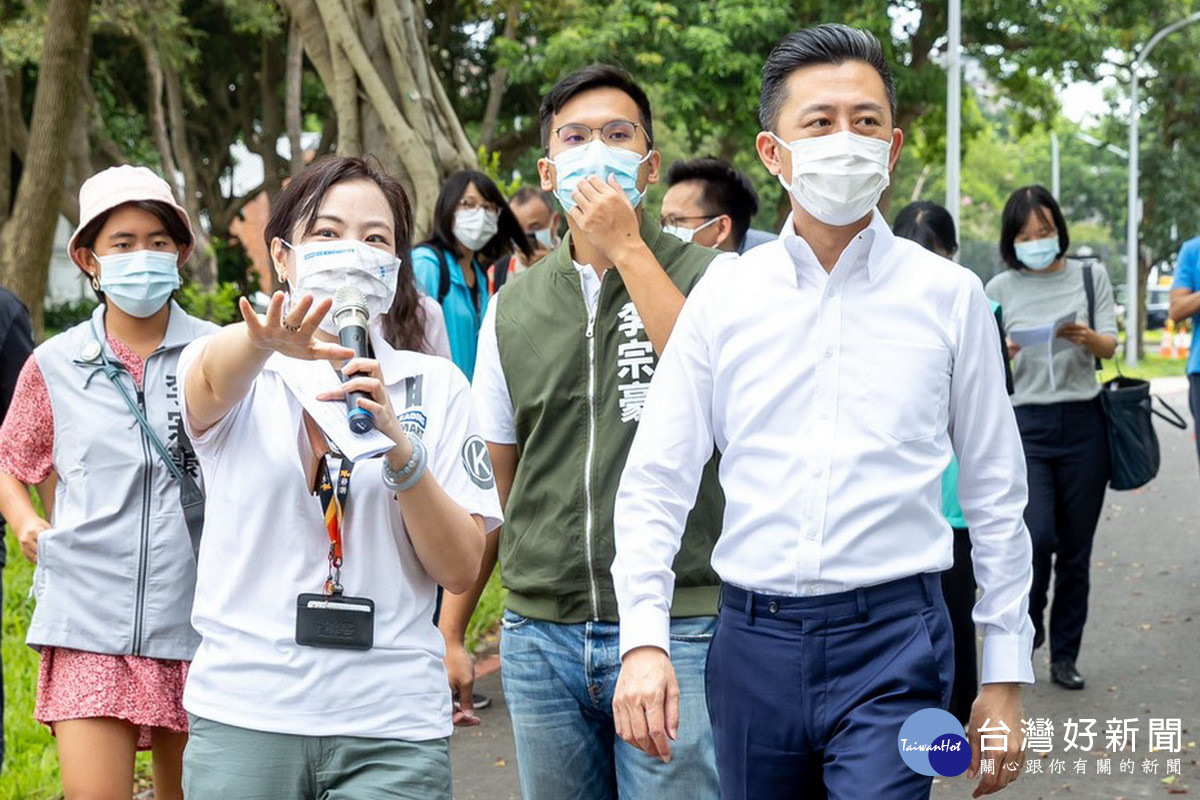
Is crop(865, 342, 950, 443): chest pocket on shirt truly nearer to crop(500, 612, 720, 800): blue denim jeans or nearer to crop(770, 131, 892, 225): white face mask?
crop(770, 131, 892, 225): white face mask

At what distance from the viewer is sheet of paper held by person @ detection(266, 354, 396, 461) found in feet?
8.77

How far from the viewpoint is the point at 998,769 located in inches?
112

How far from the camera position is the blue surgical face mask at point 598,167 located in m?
3.62

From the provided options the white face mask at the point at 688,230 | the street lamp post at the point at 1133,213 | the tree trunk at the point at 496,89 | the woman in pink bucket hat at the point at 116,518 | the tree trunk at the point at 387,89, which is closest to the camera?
the woman in pink bucket hat at the point at 116,518

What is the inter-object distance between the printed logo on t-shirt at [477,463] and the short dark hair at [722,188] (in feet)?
8.57

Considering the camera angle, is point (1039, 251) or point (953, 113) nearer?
point (1039, 251)

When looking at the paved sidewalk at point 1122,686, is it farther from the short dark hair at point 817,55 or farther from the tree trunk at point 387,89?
the tree trunk at point 387,89

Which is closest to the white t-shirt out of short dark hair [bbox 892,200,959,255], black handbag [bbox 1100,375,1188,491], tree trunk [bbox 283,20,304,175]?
short dark hair [bbox 892,200,959,255]

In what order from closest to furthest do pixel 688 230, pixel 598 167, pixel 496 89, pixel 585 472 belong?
pixel 585 472 < pixel 598 167 < pixel 688 230 < pixel 496 89

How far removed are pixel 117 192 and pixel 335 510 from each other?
1.72 meters

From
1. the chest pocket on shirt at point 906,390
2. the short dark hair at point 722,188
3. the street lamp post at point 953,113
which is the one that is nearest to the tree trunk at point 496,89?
the street lamp post at point 953,113

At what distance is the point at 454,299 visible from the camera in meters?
6.83

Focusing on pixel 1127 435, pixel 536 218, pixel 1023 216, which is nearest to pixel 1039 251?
pixel 1023 216

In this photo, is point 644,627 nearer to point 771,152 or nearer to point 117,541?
point 771,152
